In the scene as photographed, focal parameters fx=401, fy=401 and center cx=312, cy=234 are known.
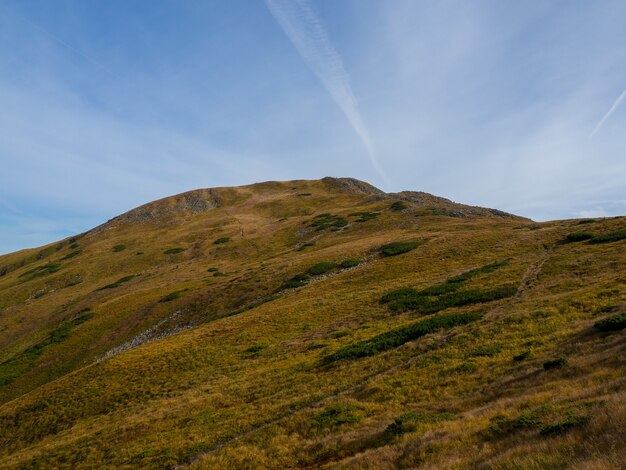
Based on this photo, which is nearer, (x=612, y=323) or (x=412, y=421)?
(x=412, y=421)

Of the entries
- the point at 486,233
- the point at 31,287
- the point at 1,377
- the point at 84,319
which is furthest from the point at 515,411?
the point at 31,287

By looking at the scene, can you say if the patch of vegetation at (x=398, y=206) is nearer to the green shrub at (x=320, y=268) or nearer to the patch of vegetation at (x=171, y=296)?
the green shrub at (x=320, y=268)

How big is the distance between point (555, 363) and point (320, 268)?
4151 cm

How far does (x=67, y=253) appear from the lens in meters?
111

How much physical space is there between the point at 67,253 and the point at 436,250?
10205 cm

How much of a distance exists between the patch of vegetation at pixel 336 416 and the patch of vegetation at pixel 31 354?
142ft

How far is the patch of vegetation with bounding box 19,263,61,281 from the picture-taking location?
93.0m

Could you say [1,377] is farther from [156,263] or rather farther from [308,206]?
[308,206]

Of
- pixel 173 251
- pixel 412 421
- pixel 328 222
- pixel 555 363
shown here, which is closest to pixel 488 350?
pixel 555 363

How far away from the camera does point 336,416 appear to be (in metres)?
17.5

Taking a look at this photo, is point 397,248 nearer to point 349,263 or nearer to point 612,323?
point 349,263

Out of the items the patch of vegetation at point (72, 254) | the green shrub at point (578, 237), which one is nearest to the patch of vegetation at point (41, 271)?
the patch of vegetation at point (72, 254)

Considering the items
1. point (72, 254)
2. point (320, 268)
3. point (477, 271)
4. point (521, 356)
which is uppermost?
point (72, 254)

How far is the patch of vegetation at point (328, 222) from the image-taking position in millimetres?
88325
